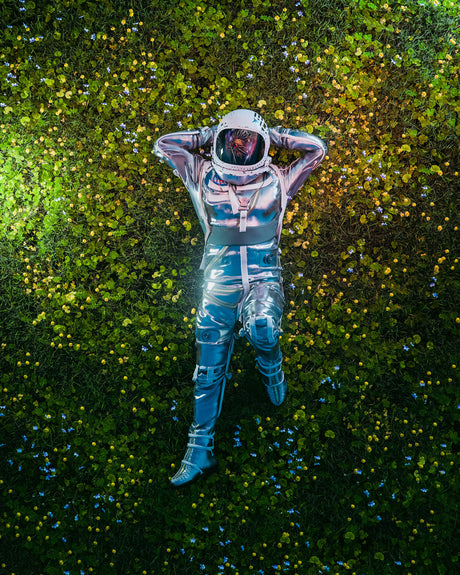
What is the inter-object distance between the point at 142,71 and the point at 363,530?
425cm

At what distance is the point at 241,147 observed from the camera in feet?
12.2

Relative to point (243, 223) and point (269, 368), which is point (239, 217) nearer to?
point (243, 223)

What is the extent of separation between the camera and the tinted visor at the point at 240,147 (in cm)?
371

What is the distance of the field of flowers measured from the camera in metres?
4.58

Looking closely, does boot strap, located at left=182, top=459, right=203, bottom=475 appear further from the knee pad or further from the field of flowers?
Answer: the knee pad

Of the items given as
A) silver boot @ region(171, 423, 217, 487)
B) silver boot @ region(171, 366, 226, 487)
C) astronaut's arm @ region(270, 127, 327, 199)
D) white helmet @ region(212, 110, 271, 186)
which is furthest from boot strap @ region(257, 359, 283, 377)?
white helmet @ region(212, 110, 271, 186)

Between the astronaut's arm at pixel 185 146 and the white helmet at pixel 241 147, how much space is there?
23 cm

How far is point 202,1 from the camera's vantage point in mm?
4809

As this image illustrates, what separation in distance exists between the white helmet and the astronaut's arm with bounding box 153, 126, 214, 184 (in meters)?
0.23

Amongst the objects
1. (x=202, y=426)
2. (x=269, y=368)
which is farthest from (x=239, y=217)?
(x=202, y=426)

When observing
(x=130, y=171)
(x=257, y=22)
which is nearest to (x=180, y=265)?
(x=130, y=171)

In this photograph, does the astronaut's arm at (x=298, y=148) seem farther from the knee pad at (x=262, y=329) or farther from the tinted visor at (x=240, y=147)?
the knee pad at (x=262, y=329)

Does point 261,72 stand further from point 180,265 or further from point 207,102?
point 180,265

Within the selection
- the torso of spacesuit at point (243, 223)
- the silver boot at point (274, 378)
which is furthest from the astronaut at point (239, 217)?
the silver boot at point (274, 378)
